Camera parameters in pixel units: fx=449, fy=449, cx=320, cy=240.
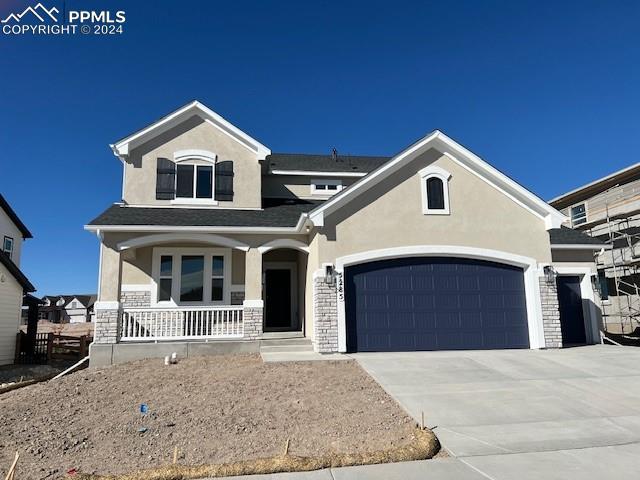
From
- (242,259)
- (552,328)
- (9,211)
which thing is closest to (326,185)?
(242,259)

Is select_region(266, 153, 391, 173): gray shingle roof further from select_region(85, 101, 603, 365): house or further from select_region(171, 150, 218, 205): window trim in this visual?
select_region(85, 101, 603, 365): house

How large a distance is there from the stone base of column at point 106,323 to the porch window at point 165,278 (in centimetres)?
188

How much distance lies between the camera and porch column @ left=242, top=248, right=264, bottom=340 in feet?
39.9

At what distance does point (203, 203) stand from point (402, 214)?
Answer: 250 inches

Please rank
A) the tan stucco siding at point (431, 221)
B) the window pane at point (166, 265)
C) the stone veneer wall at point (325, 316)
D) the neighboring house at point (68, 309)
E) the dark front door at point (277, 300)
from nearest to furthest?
the stone veneer wall at point (325, 316), the tan stucco siding at point (431, 221), the window pane at point (166, 265), the dark front door at point (277, 300), the neighboring house at point (68, 309)

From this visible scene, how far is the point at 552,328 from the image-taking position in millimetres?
12297

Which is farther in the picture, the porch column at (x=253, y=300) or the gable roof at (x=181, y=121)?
the gable roof at (x=181, y=121)

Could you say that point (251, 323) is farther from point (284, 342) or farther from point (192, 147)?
point (192, 147)

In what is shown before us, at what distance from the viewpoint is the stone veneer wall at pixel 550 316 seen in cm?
1225

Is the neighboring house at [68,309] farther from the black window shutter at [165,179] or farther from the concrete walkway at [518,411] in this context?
the concrete walkway at [518,411]

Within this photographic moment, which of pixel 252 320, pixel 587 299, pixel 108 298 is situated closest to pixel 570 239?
pixel 587 299

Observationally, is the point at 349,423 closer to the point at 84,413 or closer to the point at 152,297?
the point at 84,413

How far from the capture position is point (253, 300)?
12.3 meters

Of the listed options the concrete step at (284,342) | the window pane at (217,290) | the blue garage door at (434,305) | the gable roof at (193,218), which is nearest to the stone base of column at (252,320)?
the concrete step at (284,342)
